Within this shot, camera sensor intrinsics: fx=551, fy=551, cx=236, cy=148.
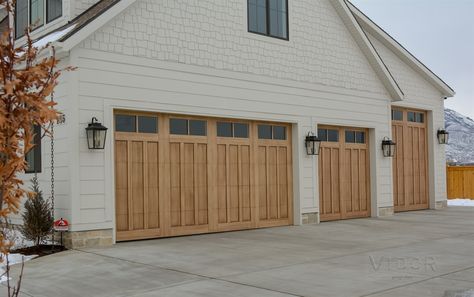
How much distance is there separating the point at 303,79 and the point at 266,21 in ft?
5.39

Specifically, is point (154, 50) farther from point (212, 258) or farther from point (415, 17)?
point (415, 17)

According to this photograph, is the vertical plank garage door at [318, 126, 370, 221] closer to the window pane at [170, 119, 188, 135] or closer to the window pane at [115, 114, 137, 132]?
the window pane at [170, 119, 188, 135]

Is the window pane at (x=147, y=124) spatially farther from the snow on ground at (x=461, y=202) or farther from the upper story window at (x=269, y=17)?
the snow on ground at (x=461, y=202)

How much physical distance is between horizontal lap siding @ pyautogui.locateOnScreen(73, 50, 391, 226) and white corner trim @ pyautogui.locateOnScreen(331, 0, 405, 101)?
458 millimetres

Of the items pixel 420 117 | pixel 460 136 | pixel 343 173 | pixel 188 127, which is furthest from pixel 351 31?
pixel 460 136

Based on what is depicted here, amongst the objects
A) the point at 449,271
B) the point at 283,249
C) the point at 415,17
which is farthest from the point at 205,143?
the point at 415,17

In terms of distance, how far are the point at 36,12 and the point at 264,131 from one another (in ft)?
18.8

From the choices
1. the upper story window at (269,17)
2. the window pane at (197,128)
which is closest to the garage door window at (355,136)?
the upper story window at (269,17)

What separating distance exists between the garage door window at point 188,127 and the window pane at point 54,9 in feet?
11.0

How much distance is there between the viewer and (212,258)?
805 centimetres

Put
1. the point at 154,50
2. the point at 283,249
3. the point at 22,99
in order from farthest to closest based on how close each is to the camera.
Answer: the point at 154,50, the point at 283,249, the point at 22,99

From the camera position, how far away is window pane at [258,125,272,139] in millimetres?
12305

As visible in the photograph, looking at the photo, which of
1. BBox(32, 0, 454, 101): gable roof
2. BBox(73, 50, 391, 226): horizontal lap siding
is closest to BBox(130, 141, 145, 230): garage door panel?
BBox(73, 50, 391, 226): horizontal lap siding

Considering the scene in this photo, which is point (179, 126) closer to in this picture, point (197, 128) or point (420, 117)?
point (197, 128)
